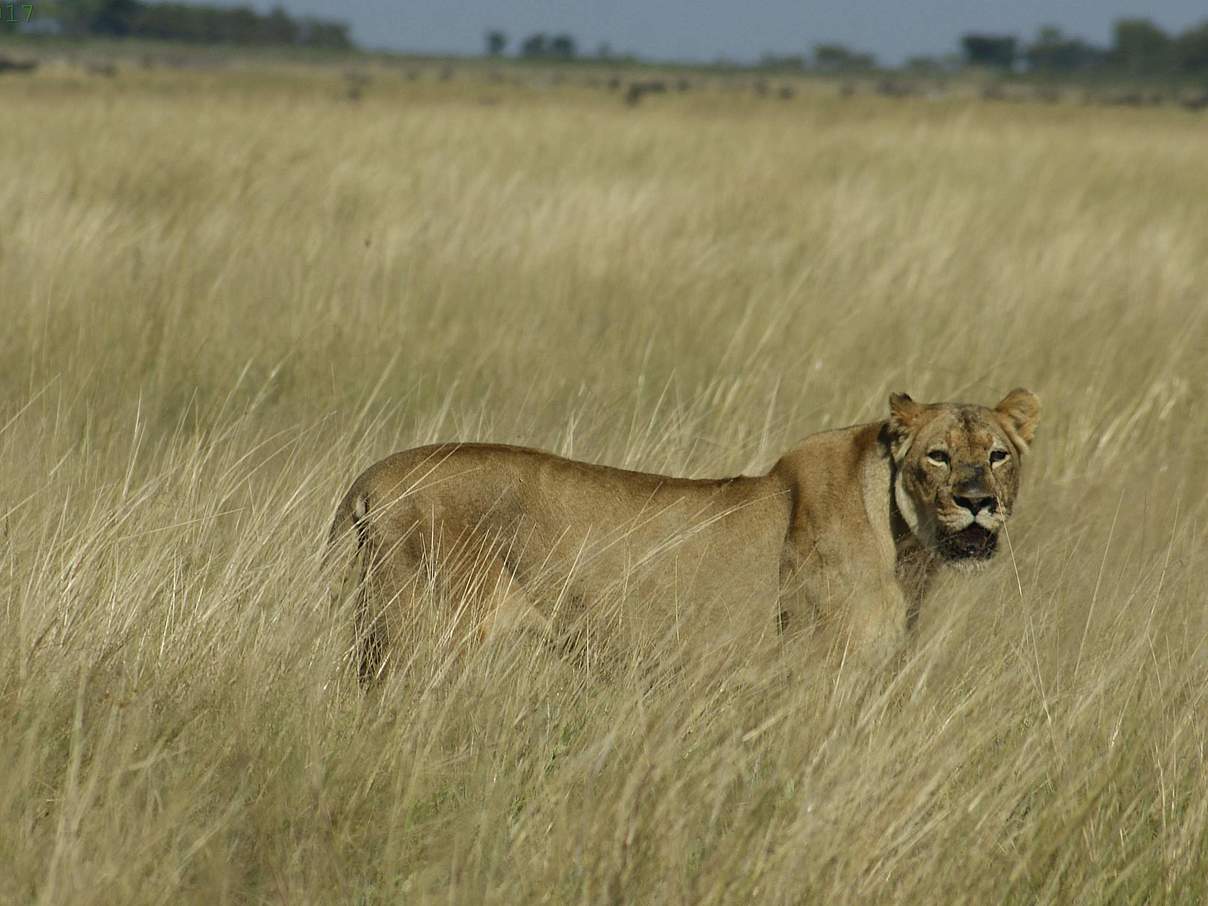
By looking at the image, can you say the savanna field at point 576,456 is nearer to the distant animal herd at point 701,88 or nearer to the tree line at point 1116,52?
the distant animal herd at point 701,88

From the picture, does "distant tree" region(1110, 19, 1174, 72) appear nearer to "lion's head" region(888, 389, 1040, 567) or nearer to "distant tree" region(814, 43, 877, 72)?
"distant tree" region(814, 43, 877, 72)

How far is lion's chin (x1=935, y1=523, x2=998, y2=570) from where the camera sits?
349cm

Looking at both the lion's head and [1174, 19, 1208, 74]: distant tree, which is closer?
the lion's head

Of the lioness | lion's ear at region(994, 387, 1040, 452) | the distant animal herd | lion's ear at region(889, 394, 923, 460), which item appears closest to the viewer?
the lioness

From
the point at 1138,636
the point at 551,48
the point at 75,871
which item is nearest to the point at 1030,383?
the point at 1138,636

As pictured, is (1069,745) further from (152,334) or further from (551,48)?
(551,48)

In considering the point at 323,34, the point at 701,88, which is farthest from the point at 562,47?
the point at 701,88

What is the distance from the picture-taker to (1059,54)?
119 metres

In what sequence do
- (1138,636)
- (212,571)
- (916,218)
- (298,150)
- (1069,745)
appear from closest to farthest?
(1069,745)
(1138,636)
(212,571)
(916,218)
(298,150)

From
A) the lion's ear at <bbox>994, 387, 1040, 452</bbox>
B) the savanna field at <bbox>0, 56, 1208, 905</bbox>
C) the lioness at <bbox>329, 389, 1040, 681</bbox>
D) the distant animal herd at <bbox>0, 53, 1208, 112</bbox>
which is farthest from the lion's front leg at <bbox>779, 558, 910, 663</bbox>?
the distant animal herd at <bbox>0, 53, 1208, 112</bbox>

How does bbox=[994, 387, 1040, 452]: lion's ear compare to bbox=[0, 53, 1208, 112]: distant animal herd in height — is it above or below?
above

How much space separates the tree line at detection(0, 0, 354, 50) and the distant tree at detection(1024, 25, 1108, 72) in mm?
47806

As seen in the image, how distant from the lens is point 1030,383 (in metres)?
6.13

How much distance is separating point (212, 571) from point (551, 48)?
128061 millimetres
